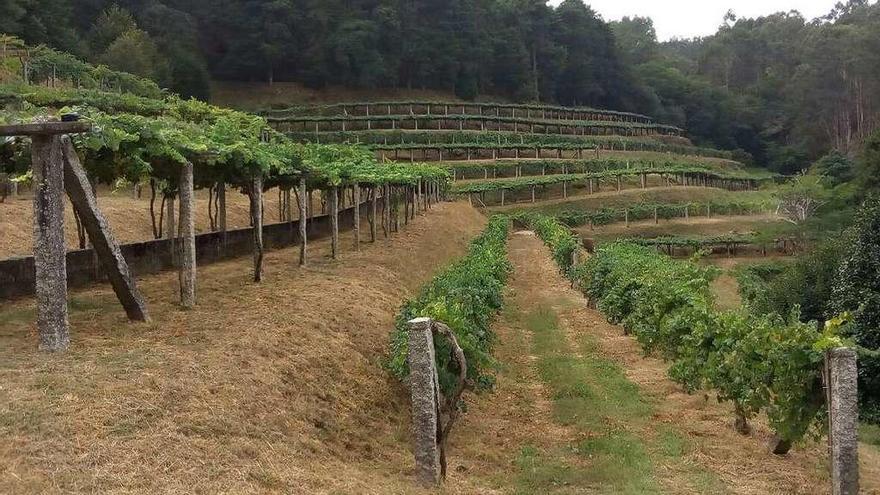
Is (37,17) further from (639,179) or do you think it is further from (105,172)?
(105,172)

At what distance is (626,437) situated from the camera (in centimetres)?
1106

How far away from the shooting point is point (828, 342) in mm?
8914

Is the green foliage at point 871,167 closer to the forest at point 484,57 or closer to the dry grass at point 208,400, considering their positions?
the dry grass at point 208,400

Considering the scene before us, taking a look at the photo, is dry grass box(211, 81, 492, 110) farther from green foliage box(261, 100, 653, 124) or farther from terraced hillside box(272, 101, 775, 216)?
terraced hillside box(272, 101, 775, 216)

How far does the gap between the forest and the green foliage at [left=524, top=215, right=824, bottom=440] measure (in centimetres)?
5127

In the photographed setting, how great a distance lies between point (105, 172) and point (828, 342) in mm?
11070

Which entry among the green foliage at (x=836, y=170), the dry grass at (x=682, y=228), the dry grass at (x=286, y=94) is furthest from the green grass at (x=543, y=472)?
the dry grass at (x=286, y=94)

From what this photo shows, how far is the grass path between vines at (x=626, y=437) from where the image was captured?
9422 mm

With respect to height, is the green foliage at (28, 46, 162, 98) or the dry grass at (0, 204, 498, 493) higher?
the green foliage at (28, 46, 162, 98)

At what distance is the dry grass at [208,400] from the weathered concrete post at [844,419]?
13.3ft

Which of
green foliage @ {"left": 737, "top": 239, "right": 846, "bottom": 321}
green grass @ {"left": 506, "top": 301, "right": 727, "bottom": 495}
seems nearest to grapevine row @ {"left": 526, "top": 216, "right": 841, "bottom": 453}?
green grass @ {"left": 506, "top": 301, "right": 727, "bottom": 495}

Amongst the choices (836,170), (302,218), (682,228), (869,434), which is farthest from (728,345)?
(836,170)

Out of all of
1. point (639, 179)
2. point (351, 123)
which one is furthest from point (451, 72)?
point (639, 179)

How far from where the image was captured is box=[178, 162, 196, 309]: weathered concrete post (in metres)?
12.7
